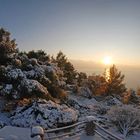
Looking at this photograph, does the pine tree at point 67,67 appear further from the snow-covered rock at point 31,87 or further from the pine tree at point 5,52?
the snow-covered rock at point 31,87

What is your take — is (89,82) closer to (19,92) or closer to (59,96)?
(59,96)

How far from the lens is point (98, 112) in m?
25.9

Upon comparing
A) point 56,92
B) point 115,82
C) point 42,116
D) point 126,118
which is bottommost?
point 126,118

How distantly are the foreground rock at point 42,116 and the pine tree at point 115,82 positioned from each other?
2584 cm

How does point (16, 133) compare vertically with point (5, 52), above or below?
below

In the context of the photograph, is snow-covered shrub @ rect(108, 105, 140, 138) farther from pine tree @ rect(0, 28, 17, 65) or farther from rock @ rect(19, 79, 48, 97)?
pine tree @ rect(0, 28, 17, 65)

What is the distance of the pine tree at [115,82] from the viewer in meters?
43.5

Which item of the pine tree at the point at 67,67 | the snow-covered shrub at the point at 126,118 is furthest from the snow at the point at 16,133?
the pine tree at the point at 67,67

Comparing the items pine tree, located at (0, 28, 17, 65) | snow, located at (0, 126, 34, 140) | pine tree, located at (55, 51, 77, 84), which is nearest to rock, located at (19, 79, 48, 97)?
pine tree, located at (0, 28, 17, 65)

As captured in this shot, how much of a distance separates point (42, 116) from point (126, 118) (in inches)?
280

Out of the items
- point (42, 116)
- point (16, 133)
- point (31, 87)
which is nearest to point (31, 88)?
point (31, 87)

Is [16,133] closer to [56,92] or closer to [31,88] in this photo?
[31,88]

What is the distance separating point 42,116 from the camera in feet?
55.2

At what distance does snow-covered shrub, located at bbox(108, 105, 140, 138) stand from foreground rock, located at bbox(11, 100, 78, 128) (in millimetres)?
4611
